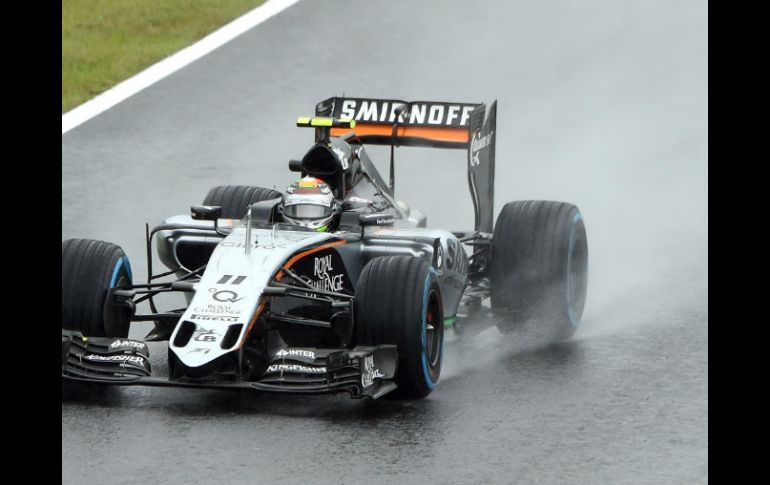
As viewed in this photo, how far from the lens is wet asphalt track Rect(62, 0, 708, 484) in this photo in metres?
9.81

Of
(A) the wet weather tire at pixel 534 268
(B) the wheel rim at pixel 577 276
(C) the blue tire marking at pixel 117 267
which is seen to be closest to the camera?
(C) the blue tire marking at pixel 117 267

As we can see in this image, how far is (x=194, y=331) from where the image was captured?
34.3ft

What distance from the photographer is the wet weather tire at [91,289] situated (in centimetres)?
1113

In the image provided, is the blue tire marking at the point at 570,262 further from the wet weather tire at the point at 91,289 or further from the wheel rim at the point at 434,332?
the wet weather tire at the point at 91,289

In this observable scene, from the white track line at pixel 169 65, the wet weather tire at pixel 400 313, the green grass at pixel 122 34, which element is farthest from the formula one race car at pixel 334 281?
the green grass at pixel 122 34

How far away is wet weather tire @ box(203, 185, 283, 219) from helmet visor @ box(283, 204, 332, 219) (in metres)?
1.55

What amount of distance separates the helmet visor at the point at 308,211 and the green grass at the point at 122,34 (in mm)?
8415

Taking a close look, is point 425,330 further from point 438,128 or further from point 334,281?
point 438,128

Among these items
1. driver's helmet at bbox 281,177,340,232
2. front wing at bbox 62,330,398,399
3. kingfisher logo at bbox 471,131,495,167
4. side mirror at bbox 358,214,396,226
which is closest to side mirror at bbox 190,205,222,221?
driver's helmet at bbox 281,177,340,232

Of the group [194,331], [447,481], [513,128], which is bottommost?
[447,481]

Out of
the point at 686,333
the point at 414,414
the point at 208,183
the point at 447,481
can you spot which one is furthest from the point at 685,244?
the point at 447,481

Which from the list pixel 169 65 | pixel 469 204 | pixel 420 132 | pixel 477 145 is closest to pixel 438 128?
pixel 420 132

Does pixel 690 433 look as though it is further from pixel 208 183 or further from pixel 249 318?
pixel 208 183

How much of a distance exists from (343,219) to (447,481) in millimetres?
2985
